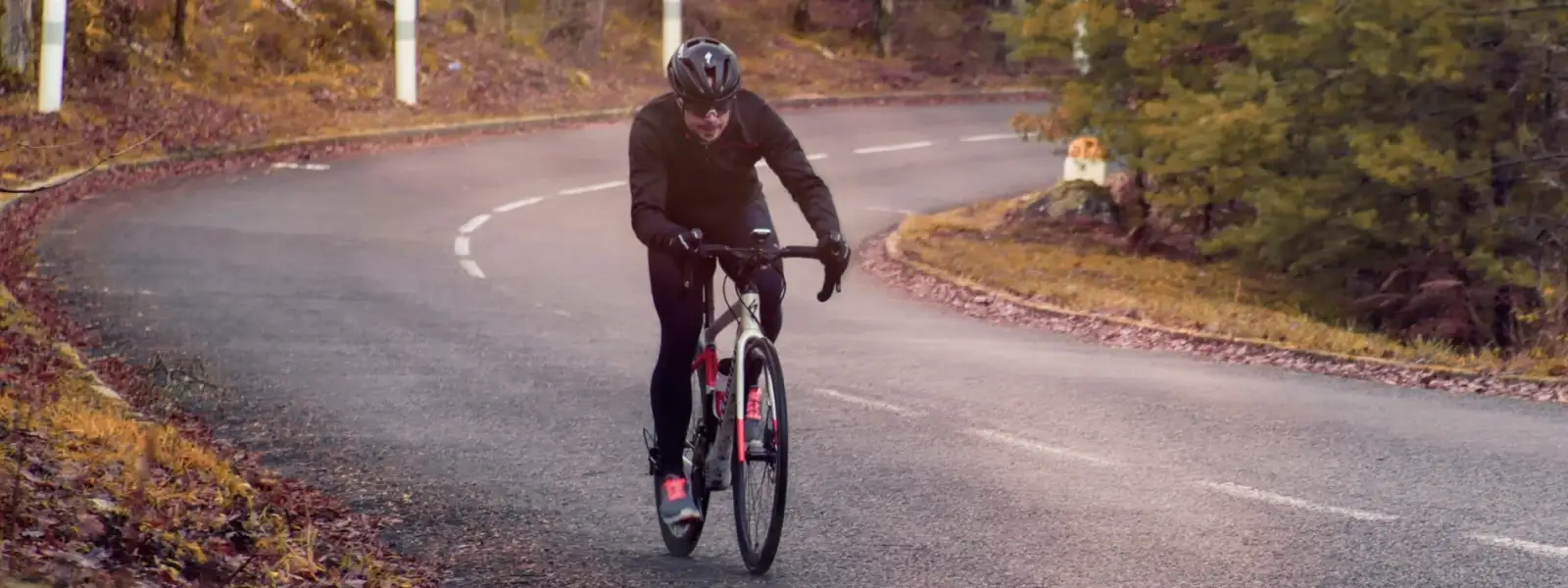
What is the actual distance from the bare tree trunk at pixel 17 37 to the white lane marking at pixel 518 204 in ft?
23.6

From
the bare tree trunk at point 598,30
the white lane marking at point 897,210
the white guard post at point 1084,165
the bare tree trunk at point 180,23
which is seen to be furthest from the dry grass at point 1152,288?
the bare tree trunk at point 598,30

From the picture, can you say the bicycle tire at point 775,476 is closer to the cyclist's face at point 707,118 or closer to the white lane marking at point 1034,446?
the cyclist's face at point 707,118

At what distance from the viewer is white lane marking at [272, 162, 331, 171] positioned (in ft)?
78.9

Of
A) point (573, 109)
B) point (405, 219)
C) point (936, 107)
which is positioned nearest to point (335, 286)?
point (405, 219)

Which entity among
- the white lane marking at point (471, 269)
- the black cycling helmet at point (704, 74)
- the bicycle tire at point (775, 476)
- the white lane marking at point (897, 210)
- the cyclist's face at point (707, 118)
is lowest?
the white lane marking at point (897, 210)

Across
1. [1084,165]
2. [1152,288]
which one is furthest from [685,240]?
[1084,165]

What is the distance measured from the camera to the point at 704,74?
20.2ft

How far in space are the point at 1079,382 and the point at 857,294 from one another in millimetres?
5084

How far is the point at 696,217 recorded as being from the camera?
6617mm

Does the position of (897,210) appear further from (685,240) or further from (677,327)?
(685,240)

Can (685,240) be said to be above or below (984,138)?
above

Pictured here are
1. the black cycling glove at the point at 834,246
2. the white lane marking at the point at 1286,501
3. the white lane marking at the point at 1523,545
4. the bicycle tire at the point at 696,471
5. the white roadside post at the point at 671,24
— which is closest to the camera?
the black cycling glove at the point at 834,246

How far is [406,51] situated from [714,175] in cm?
2363

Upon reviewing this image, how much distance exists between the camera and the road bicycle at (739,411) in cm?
636
